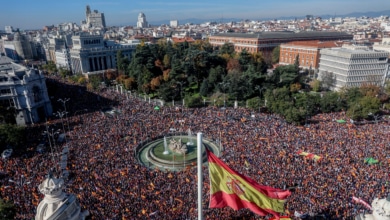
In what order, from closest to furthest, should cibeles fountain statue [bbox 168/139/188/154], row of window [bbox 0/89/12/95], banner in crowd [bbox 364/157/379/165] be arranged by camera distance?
banner in crowd [bbox 364/157/379/165] < cibeles fountain statue [bbox 168/139/188/154] < row of window [bbox 0/89/12/95]

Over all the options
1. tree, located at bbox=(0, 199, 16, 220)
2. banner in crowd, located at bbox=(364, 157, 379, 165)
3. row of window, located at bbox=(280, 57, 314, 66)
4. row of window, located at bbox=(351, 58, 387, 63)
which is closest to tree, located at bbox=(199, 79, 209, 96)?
row of window, located at bbox=(351, 58, 387, 63)

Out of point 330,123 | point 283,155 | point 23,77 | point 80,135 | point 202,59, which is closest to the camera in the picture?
point 283,155

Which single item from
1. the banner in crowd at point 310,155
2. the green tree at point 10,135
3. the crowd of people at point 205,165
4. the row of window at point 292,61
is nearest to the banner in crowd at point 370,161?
the crowd of people at point 205,165

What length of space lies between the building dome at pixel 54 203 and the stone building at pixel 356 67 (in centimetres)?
6000

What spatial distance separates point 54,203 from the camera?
877 cm

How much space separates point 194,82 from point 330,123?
29.4 meters

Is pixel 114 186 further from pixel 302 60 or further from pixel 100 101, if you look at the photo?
pixel 302 60

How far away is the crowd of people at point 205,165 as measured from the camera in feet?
62.9

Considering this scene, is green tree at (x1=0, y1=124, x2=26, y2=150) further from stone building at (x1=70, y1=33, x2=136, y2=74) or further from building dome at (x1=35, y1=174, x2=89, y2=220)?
stone building at (x1=70, y1=33, x2=136, y2=74)

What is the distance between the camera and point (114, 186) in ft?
72.0

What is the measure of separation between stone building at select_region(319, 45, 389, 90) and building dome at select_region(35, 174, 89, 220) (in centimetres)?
6000

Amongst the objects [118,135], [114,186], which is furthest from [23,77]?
[114,186]

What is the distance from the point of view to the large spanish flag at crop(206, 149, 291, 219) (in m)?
10.9

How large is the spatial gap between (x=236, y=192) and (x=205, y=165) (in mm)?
16450
